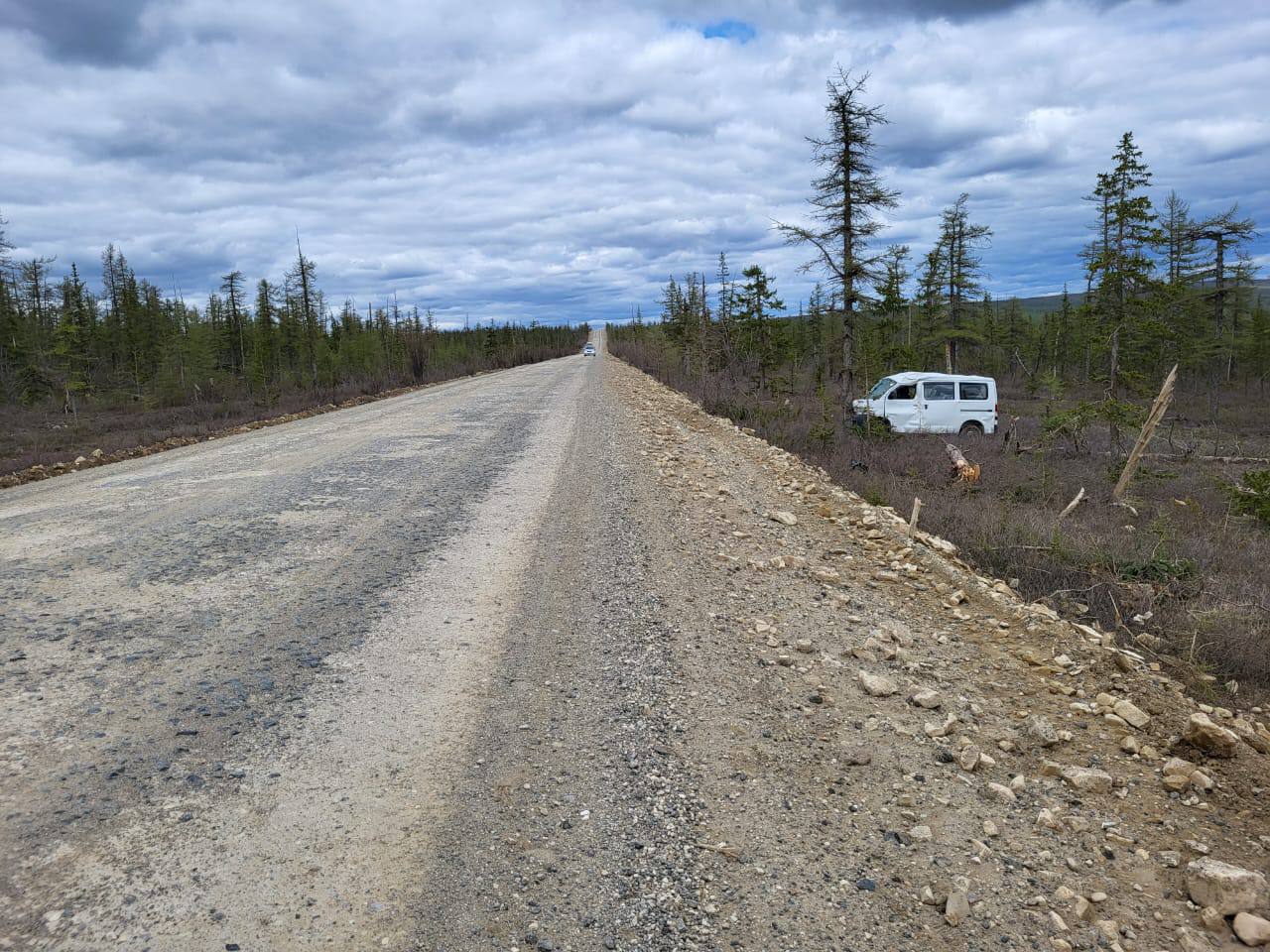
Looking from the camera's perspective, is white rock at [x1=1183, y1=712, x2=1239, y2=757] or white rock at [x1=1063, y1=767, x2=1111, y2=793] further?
white rock at [x1=1183, y1=712, x2=1239, y2=757]

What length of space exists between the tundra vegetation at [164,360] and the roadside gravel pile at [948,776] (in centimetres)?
1659

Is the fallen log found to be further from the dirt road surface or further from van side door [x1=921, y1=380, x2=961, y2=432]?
the dirt road surface

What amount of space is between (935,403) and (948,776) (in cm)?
1814

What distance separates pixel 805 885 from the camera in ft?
8.20

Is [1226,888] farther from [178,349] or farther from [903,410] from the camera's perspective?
[178,349]

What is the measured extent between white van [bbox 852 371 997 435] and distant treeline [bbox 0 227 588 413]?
832 inches

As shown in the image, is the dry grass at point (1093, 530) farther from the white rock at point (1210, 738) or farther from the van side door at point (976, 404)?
the white rock at point (1210, 738)

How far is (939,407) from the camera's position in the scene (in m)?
19.6

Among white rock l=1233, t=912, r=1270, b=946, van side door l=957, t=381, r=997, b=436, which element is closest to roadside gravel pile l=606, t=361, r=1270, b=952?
white rock l=1233, t=912, r=1270, b=946

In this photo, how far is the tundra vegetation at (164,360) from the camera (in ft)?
89.2

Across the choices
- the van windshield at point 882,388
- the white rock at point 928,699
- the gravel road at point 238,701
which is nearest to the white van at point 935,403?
the van windshield at point 882,388

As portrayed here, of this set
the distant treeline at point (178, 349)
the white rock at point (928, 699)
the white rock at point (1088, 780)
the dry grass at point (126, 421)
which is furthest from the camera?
the distant treeline at point (178, 349)

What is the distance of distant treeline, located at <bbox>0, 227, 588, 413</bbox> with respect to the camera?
38375 millimetres

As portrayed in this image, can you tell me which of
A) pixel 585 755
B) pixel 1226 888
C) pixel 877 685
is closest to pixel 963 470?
pixel 877 685
